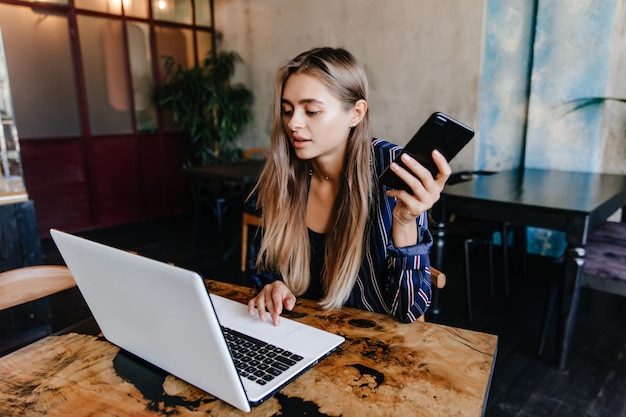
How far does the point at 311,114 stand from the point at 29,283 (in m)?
0.94

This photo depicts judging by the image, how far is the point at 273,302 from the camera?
3.34ft

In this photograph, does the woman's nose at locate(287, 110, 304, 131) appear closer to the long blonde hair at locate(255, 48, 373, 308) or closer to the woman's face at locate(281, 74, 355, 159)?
the woman's face at locate(281, 74, 355, 159)

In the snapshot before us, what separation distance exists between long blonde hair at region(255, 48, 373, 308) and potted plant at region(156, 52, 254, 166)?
3912 millimetres

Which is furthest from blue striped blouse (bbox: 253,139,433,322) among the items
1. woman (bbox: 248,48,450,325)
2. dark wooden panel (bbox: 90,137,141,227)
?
A: dark wooden panel (bbox: 90,137,141,227)

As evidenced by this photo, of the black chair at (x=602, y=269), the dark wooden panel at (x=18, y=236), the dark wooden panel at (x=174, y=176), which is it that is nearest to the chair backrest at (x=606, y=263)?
the black chair at (x=602, y=269)

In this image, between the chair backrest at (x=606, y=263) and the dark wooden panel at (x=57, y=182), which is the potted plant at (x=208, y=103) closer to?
the dark wooden panel at (x=57, y=182)

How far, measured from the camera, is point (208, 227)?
478cm

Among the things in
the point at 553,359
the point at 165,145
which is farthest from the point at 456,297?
the point at 165,145

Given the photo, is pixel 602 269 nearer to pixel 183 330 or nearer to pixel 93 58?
pixel 183 330

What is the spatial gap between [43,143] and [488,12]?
14.2 ft

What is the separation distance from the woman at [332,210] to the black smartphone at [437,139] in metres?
0.14

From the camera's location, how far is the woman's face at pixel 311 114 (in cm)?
117

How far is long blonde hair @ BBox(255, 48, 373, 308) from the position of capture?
1.19m

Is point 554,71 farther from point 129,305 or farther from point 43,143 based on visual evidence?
point 43,143
